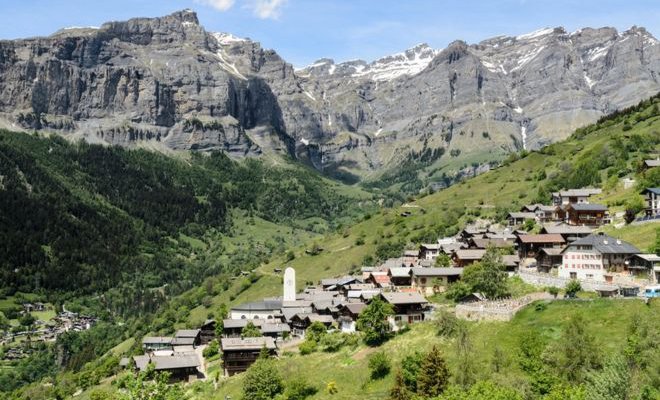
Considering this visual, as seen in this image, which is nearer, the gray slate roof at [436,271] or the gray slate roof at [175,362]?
the gray slate roof at [175,362]

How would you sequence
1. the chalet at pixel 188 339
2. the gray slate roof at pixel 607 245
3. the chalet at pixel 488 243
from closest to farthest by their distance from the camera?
the gray slate roof at pixel 607 245 → the chalet at pixel 488 243 → the chalet at pixel 188 339

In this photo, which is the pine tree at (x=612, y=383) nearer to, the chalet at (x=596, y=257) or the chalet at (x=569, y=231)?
the chalet at (x=596, y=257)

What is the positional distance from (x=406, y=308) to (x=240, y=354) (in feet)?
94.5

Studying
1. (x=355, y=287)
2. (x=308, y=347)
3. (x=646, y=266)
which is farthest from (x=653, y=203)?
(x=308, y=347)

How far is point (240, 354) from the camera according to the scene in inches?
4232

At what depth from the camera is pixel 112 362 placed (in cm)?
15062

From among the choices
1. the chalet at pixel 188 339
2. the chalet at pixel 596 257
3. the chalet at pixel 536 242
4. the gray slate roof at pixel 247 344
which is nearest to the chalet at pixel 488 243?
the chalet at pixel 536 242

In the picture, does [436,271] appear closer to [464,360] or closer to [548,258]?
[548,258]

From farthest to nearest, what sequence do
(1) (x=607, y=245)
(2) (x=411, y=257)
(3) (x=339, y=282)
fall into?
(2) (x=411, y=257), (3) (x=339, y=282), (1) (x=607, y=245)

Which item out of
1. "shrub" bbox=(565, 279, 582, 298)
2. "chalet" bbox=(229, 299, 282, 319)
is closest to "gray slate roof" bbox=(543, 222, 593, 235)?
"shrub" bbox=(565, 279, 582, 298)

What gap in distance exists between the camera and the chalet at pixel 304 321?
370 ft

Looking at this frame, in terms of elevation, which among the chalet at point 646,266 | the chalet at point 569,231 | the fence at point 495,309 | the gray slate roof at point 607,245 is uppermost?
the chalet at point 569,231

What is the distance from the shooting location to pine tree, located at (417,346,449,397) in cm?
6875

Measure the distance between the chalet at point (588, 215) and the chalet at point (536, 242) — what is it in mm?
20692
